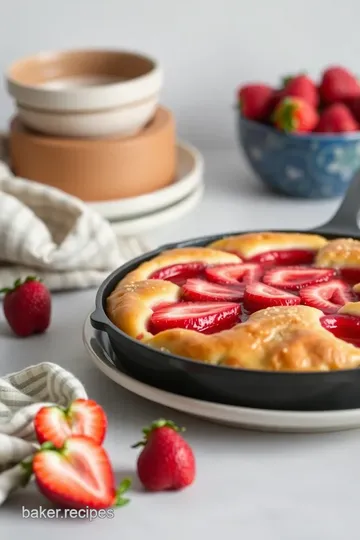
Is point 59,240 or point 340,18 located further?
point 340,18

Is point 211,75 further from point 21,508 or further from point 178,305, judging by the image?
point 21,508

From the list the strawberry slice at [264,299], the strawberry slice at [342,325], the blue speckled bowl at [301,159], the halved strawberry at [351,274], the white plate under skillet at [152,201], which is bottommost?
the white plate under skillet at [152,201]

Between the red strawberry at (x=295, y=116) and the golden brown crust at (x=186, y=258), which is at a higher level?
the red strawberry at (x=295, y=116)

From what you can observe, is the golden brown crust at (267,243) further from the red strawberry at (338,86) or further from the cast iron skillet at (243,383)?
the red strawberry at (338,86)

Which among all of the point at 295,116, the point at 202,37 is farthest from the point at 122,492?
the point at 202,37

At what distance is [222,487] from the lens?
1.01 m

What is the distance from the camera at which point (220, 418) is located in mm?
1060

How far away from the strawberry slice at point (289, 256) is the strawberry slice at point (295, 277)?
55 mm

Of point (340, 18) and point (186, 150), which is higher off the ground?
point (340, 18)

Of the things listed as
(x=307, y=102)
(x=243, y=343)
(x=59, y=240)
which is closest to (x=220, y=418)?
(x=243, y=343)

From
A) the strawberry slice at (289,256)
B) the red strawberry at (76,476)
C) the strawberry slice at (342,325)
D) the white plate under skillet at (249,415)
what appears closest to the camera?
the red strawberry at (76,476)

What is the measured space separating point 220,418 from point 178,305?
19 centimetres

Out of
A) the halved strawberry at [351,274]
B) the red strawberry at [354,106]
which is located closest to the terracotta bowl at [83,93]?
the red strawberry at [354,106]

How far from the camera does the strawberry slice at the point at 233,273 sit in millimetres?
1300
